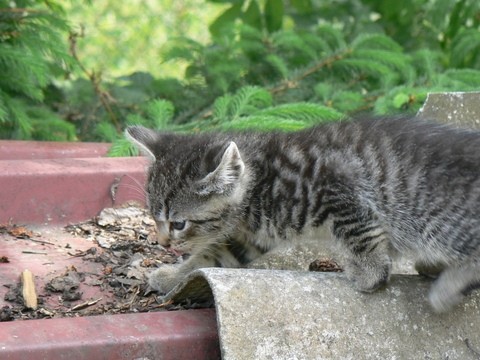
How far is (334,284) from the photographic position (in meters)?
3.19

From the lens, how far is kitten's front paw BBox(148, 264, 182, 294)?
3.48 metres

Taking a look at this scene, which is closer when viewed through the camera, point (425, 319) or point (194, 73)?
point (425, 319)

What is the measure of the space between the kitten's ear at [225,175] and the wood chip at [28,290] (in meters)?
0.83

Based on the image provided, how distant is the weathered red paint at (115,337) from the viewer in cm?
265

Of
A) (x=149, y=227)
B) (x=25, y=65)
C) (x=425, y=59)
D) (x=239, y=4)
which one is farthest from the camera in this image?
(x=239, y=4)

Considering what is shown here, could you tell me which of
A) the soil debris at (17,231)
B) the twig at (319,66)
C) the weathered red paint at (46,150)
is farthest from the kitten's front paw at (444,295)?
the twig at (319,66)

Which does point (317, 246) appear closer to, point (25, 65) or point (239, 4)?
point (25, 65)

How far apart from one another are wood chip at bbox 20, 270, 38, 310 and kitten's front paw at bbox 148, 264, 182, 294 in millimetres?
519

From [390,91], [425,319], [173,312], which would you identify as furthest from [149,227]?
[390,91]

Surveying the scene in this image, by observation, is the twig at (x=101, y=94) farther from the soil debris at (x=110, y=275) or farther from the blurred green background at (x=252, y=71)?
the soil debris at (x=110, y=275)

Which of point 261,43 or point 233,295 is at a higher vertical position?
point 233,295

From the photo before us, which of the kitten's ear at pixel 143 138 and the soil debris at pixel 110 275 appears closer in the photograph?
the soil debris at pixel 110 275

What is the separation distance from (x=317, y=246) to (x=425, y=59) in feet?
9.71

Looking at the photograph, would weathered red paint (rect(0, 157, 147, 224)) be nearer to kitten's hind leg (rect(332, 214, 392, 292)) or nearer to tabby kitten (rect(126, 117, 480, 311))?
tabby kitten (rect(126, 117, 480, 311))
